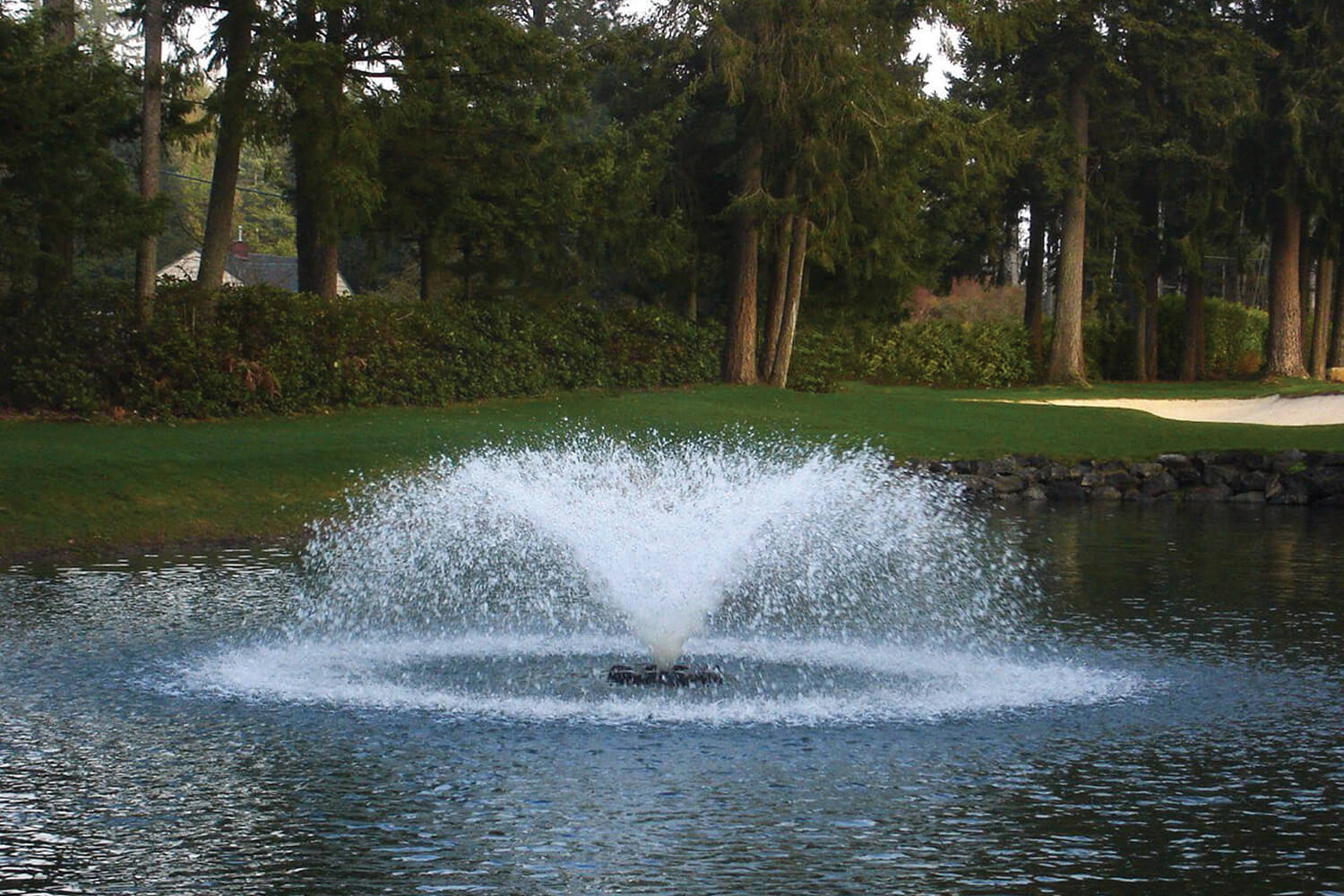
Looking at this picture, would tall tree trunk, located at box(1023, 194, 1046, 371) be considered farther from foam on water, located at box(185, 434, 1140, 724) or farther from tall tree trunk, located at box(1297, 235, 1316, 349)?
foam on water, located at box(185, 434, 1140, 724)

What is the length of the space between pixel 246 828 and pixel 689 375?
110 feet

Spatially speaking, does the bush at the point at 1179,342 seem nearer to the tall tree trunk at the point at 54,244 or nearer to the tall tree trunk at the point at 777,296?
the tall tree trunk at the point at 777,296

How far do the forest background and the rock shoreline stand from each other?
11.3 m

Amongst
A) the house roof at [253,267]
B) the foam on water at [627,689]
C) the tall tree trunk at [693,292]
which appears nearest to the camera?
the foam on water at [627,689]

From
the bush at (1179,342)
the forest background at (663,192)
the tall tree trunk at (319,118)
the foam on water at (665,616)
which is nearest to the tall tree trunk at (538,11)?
the forest background at (663,192)

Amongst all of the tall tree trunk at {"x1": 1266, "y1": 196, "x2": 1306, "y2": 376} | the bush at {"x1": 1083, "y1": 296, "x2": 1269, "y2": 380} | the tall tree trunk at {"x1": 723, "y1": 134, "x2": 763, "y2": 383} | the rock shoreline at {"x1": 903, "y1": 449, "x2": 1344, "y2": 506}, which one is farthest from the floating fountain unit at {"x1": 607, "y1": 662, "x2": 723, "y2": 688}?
the bush at {"x1": 1083, "y1": 296, "x2": 1269, "y2": 380}

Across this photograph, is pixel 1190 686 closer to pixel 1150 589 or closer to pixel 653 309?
pixel 1150 589

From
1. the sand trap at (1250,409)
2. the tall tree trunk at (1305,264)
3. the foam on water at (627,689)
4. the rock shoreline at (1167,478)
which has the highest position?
the tall tree trunk at (1305,264)

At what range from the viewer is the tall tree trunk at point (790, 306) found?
→ 42.6 m

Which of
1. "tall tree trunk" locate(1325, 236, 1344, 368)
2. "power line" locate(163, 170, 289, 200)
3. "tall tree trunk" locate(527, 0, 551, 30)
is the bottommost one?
"tall tree trunk" locate(1325, 236, 1344, 368)

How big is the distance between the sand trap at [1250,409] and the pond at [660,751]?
23428 millimetres

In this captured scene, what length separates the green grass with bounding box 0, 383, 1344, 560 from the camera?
18906mm

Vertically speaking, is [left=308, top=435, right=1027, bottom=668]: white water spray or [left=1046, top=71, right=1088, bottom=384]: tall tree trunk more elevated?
[left=1046, top=71, right=1088, bottom=384]: tall tree trunk

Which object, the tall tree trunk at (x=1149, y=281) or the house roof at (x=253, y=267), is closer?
the tall tree trunk at (x=1149, y=281)
